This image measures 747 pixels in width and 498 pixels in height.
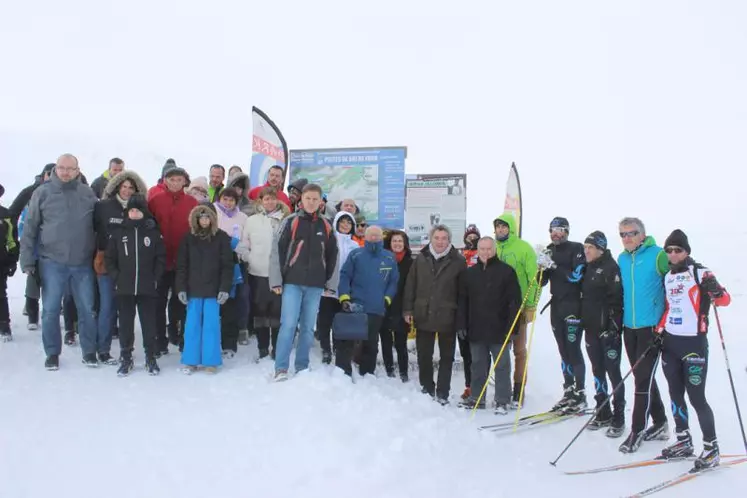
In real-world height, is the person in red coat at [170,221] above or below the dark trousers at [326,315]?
above

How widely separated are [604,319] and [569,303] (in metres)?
0.49

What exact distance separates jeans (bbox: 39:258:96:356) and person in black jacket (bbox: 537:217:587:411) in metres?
5.13

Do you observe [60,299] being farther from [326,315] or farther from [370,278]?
[370,278]

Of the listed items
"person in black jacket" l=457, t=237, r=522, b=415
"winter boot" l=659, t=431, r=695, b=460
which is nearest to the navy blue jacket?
"person in black jacket" l=457, t=237, r=522, b=415

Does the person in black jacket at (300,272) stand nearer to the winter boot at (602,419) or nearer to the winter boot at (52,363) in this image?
the winter boot at (52,363)

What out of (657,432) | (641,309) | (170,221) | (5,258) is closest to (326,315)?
(170,221)

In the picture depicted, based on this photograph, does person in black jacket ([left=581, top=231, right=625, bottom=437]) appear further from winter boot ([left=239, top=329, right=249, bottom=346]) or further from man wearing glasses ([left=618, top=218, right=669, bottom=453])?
winter boot ([left=239, top=329, right=249, bottom=346])

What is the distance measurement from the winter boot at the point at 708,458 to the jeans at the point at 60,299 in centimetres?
610

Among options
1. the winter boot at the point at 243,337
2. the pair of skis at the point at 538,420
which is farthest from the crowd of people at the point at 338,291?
the winter boot at the point at 243,337

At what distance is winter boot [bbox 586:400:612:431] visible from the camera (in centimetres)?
616

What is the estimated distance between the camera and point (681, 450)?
5.16 m

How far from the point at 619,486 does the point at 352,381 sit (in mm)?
2713

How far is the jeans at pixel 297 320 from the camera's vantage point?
589 centimetres

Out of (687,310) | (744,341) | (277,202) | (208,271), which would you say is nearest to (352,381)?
(208,271)
